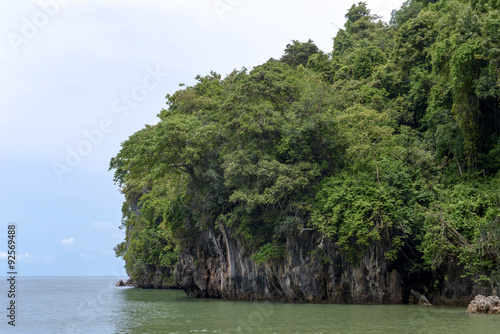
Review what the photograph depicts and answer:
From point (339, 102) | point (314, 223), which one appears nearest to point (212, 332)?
point (314, 223)

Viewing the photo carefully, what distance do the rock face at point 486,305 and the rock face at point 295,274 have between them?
5.73 m

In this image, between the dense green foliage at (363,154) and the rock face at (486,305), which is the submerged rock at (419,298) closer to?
the dense green foliage at (363,154)

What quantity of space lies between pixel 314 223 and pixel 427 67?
12.0 meters

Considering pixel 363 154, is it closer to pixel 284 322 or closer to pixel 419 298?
pixel 419 298

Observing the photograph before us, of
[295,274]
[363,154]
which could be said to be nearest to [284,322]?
[295,274]

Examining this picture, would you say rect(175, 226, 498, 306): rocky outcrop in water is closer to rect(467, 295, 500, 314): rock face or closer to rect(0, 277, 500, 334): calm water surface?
rect(467, 295, 500, 314): rock face

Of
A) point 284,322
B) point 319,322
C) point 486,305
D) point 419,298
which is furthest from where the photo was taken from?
→ point 419,298

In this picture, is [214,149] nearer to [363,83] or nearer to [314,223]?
[314,223]

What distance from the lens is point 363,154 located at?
23.2 m

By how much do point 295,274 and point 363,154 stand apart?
6767 mm

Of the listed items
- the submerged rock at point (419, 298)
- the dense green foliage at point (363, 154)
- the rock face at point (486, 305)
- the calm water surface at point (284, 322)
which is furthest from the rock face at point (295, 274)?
the rock face at point (486, 305)

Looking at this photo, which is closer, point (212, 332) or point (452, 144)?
point (212, 332)

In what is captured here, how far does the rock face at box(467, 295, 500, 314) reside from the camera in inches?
625

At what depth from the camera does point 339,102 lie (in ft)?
90.8
